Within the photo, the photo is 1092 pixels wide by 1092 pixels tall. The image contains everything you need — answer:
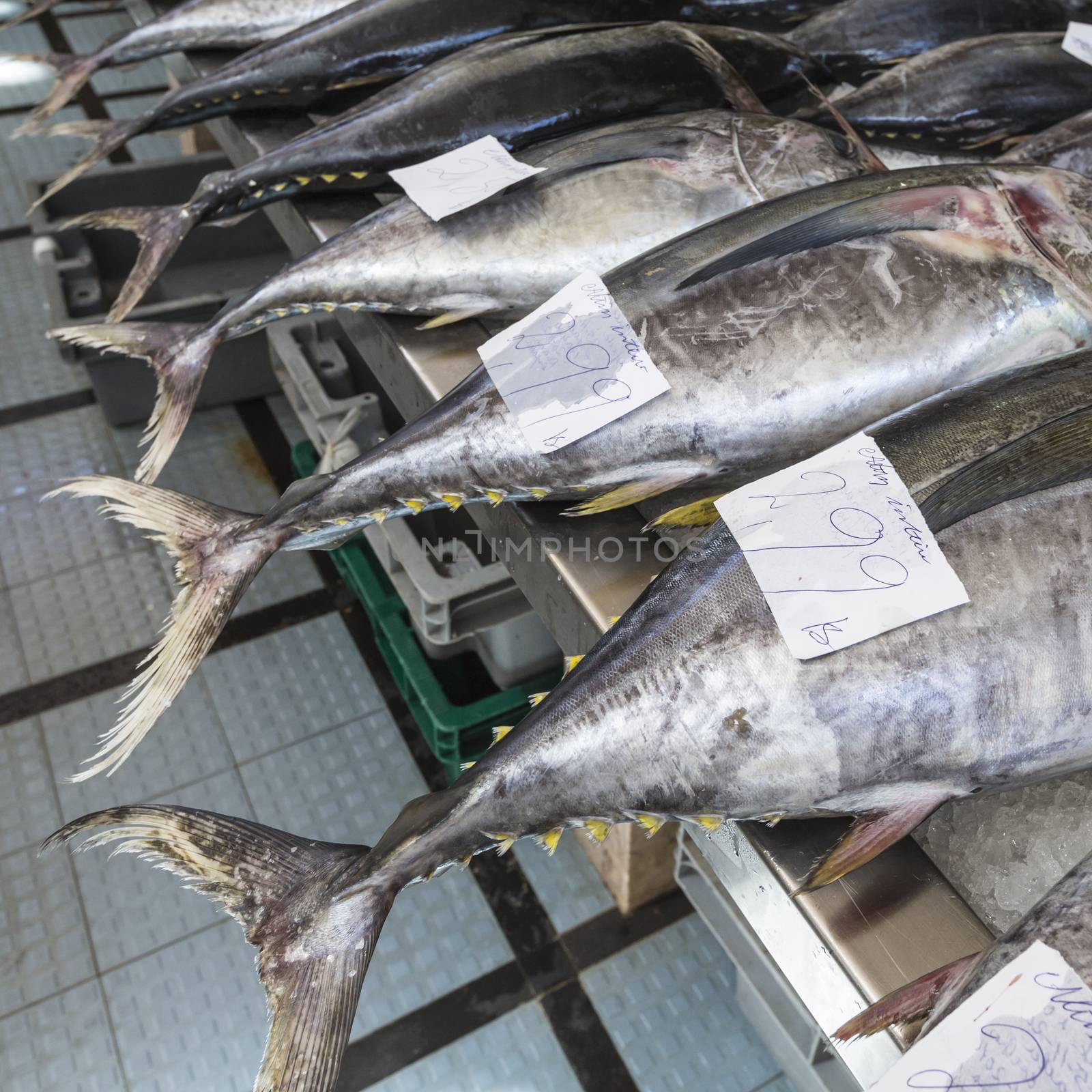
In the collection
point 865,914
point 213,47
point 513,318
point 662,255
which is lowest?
point 865,914

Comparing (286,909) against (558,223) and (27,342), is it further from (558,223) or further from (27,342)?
(27,342)

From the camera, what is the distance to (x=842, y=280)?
1.06 meters

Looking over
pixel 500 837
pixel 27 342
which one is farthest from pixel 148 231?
pixel 27 342

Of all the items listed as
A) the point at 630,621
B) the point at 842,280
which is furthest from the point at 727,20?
the point at 630,621

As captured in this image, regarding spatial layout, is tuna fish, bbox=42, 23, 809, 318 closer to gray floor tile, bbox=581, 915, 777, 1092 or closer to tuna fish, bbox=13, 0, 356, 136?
tuna fish, bbox=13, 0, 356, 136

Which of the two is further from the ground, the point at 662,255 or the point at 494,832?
the point at 662,255

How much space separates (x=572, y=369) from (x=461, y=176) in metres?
0.49

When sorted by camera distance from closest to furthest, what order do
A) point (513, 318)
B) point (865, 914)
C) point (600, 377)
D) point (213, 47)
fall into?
1. point (865, 914)
2. point (600, 377)
3. point (513, 318)
4. point (213, 47)

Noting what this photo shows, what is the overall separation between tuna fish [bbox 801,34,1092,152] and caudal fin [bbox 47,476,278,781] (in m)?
1.27

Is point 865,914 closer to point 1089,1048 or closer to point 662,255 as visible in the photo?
point 1089,1048

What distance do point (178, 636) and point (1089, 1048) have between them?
944mm

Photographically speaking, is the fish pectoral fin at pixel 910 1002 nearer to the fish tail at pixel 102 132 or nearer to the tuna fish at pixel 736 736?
the tuna fish at pixel 736 736

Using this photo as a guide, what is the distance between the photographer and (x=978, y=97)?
160 centimetres

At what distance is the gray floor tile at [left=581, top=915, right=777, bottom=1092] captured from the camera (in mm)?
1753
